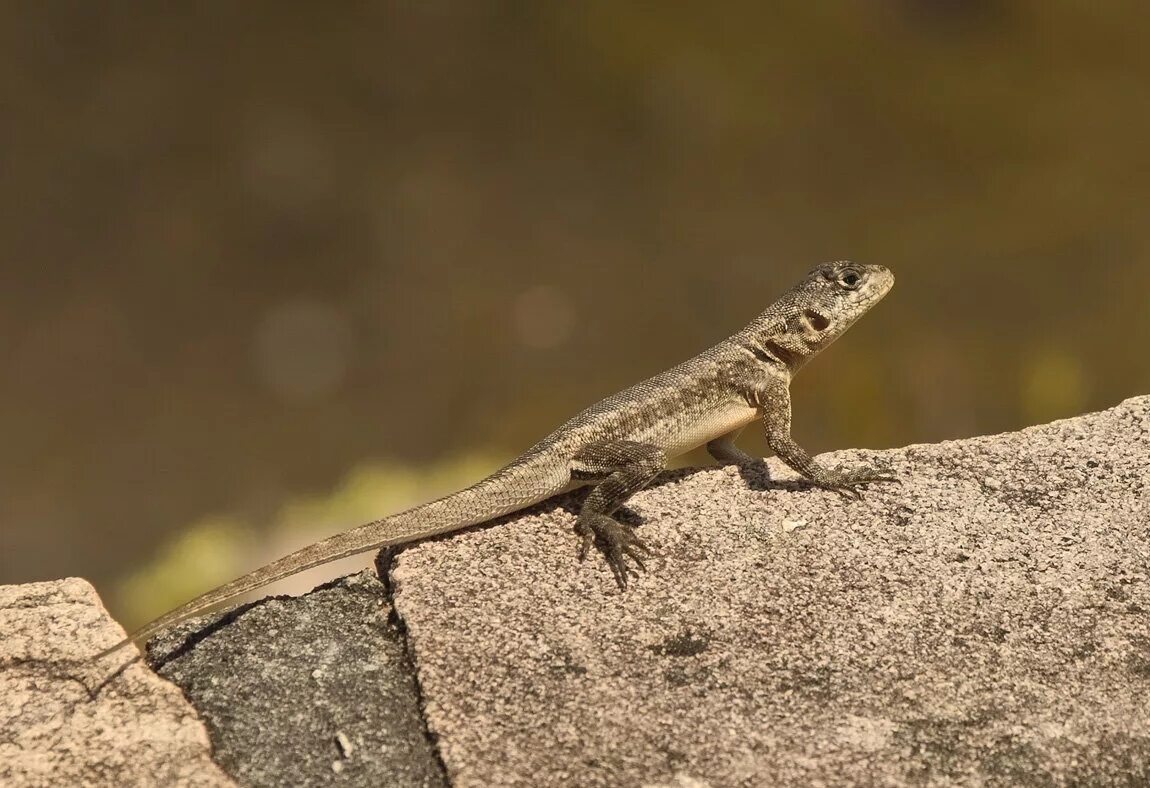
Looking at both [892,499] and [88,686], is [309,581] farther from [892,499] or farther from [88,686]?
[892,499]

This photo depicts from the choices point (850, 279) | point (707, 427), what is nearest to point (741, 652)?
point (707, 427)

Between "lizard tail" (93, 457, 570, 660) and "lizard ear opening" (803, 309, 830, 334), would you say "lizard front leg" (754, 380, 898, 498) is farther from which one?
"lizard tail" (93, 457, 570, 660)

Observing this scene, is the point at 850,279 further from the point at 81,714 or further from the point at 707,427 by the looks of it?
the point at 81,714

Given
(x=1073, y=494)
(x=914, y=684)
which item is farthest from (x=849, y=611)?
(x=1073, y=494)

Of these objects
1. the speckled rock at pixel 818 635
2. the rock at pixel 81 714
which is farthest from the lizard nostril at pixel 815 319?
the rock at pixel 81 714

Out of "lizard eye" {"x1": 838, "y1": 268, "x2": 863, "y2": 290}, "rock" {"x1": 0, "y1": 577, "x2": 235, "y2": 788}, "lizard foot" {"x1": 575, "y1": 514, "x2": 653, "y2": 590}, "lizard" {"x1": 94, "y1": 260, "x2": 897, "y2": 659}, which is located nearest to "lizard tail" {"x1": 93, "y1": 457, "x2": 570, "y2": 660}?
"lizard" {"x1": 94, "y1": 260, "x2": 897, "y2": 659}
